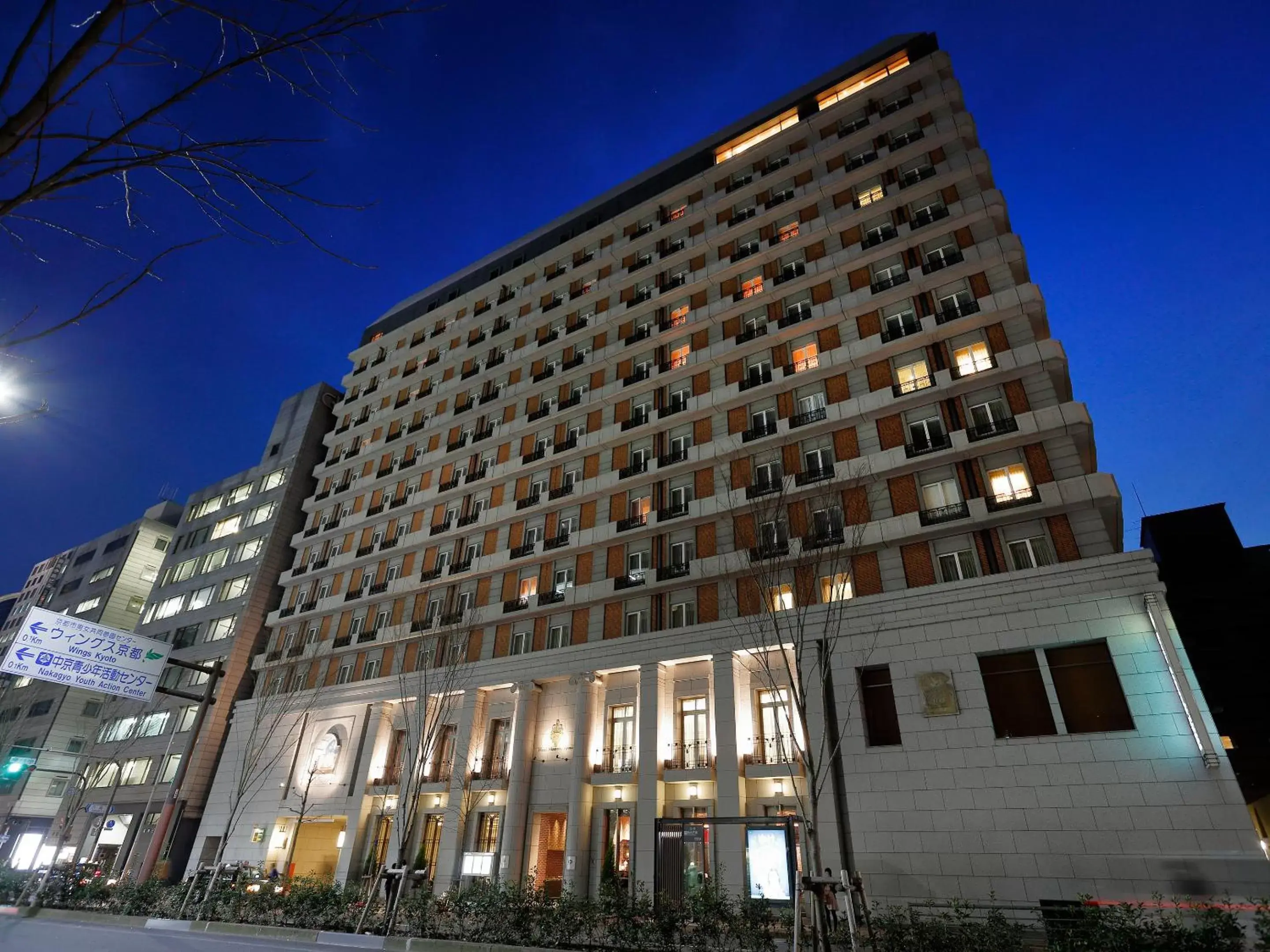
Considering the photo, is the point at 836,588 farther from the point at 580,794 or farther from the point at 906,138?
the point at 906,138

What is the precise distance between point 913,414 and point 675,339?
13682mm

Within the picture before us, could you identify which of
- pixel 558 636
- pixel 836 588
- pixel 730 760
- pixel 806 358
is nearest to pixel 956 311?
pixel 806 358

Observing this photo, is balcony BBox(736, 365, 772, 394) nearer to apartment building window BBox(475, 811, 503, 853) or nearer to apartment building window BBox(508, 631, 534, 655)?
apartment building window BBox(508, 631, 534, 655)

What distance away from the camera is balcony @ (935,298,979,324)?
2694 centimetres

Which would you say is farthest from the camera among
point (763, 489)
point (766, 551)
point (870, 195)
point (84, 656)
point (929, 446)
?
point (870, 195)

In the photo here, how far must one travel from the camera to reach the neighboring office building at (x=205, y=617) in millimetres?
39500

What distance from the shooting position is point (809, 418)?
29.0 metres

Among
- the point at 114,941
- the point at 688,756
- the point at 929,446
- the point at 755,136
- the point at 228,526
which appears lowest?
the point at 114,941

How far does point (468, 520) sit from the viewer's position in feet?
125

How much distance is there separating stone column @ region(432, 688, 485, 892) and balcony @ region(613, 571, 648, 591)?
8.27m

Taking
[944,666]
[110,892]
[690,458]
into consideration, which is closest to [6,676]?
[110,892]

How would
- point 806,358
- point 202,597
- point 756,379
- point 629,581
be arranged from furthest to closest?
point 202,597, point 756,379, point 806,358, point 629,581

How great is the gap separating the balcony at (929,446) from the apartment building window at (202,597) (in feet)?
154

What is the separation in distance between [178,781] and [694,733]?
1856 cm
